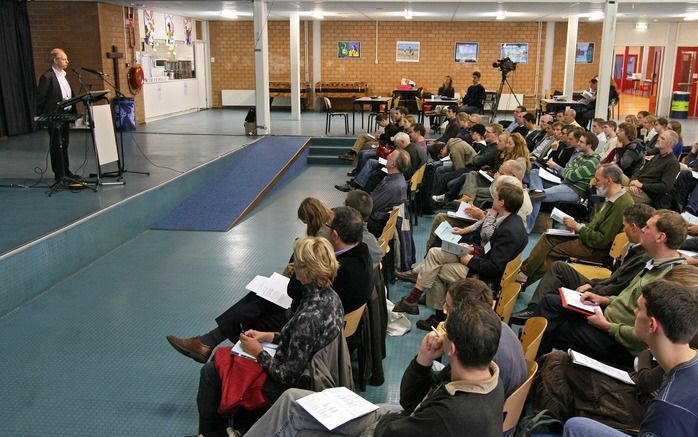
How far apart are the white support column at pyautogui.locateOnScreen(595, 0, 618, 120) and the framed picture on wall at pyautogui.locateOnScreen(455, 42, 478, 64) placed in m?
6.75

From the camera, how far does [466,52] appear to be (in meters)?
18.2

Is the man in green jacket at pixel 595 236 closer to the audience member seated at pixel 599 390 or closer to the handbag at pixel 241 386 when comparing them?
the audience member seated at pixel 599 390

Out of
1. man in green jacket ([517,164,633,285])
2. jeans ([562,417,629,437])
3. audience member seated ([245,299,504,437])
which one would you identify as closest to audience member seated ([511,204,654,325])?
man in green jacket ([517,164,633,285])

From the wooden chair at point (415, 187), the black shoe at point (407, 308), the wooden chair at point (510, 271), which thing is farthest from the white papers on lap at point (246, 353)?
the wooden chair at point (415, 187)

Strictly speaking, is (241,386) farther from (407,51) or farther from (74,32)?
(407,51)

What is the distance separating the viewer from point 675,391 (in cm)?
214

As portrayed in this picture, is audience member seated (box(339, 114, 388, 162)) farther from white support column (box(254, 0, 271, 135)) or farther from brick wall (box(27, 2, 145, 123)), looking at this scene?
brick wall (box(27, 2, 145, 123))

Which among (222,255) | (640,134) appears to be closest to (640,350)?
(222,255)

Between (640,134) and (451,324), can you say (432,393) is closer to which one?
(451,324)

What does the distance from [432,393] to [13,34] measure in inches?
511

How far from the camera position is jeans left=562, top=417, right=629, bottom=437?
2.27m

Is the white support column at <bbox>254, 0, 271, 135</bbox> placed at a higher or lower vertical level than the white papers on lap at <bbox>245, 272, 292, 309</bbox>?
higher

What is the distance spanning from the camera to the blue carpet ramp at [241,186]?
296 inches

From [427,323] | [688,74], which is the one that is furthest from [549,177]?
[688,74]
